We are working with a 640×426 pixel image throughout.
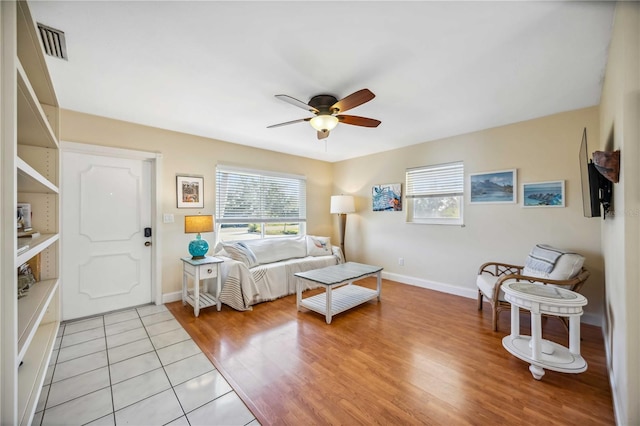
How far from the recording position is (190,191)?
12.2 feet

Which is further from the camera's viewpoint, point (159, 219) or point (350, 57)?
point (159, 219)

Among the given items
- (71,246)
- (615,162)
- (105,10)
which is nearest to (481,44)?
(615,162)

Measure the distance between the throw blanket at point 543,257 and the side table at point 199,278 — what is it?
357 centimetres

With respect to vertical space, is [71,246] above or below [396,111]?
below

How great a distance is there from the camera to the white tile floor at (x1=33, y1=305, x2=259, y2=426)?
62.9 inches

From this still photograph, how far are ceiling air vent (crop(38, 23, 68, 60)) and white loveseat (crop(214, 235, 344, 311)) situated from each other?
2.45 metres

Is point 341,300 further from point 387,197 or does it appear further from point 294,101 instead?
point 294,101

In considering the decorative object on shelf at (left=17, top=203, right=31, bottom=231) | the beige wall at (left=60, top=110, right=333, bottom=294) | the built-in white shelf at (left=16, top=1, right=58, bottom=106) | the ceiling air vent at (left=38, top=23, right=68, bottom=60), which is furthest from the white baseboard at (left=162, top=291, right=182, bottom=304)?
the ceiling air vent at (left=38, top=23, right=68, bottom=60)

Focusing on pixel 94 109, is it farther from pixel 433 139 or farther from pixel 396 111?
pixel 433 139

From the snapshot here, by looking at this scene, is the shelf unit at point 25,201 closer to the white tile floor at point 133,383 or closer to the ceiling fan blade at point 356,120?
the white tile floor at point 133,383

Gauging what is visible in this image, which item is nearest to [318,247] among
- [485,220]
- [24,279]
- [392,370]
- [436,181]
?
[436,181]

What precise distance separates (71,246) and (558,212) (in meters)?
5.50

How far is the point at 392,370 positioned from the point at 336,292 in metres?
1.67

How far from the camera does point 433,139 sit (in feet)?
13.3
